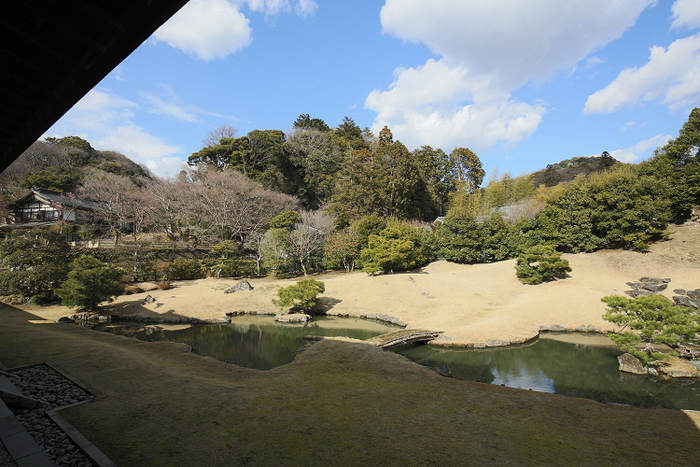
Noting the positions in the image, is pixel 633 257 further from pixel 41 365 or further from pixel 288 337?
pixel 41 365

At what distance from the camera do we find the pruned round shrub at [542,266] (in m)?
14.2

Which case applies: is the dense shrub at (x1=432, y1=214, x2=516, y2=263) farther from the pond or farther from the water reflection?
the water reflection

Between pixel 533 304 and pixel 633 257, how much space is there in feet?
25.7

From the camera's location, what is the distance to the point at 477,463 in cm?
336

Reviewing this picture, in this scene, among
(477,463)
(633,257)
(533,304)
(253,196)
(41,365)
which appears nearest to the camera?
(477,463)

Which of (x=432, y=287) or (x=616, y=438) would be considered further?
(x=432, y=287)

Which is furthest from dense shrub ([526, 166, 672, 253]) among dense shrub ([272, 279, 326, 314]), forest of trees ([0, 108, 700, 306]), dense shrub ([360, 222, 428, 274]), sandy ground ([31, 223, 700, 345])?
dense shrub ([272, 279, 326, 314])

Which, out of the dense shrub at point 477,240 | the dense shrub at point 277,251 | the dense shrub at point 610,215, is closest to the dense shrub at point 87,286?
the dense shrub at point 277,251

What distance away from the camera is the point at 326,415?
4523mm

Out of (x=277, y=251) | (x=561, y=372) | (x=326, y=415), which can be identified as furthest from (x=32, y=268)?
(x=561, y=372)

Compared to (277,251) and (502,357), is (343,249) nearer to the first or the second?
(277,251)

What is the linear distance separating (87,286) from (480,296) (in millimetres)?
16166

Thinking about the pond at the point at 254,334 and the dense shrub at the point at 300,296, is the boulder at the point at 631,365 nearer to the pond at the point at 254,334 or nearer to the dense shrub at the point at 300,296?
the pond at the point at 254,334

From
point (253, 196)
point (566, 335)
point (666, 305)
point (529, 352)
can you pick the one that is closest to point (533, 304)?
point (566, 335)
